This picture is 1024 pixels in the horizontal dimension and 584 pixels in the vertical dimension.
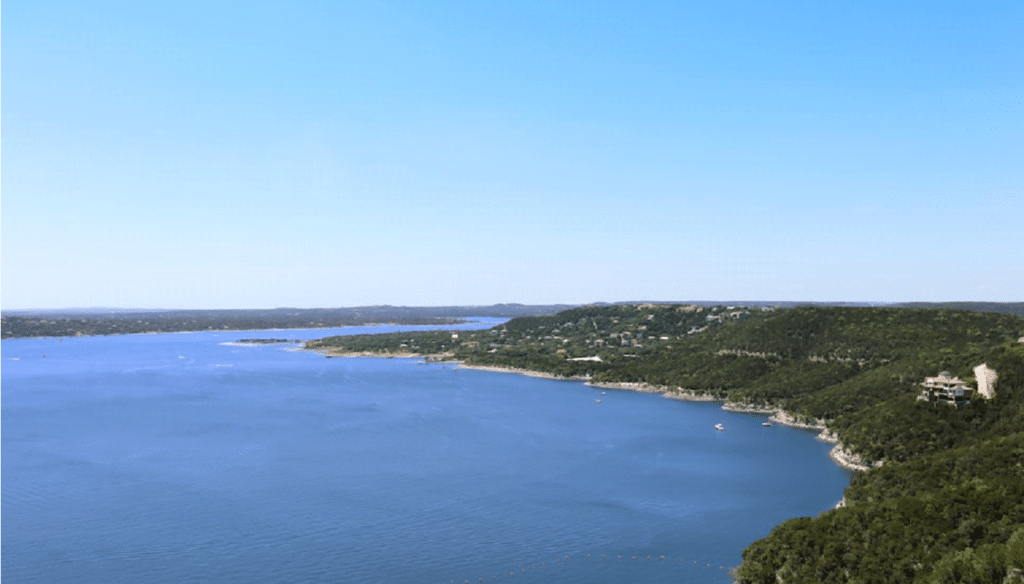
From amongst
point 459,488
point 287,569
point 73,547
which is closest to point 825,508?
point 459,488

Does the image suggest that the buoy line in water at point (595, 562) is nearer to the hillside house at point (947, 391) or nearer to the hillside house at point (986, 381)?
the hillside house at point (947, 391)

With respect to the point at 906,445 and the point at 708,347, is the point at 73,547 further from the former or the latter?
the point at 708,347

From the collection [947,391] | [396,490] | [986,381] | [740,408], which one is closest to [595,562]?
[396,490]

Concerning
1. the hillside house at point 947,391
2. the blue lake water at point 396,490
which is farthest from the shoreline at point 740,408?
the hillside house at point 947,391

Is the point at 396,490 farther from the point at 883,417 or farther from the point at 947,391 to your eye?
the point at 947,391

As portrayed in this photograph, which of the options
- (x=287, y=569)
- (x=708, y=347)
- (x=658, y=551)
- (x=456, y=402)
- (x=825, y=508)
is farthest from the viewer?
(x=708, y=347)

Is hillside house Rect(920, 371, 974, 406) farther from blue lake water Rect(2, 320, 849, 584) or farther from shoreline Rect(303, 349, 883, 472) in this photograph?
blue lake water Rect(2, 320, 849, 584)

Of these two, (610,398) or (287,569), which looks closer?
(287,569)

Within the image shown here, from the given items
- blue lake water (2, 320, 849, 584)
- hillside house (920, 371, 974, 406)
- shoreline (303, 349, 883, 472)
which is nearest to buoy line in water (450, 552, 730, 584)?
blue lake water (2, 320, 849, 584)
